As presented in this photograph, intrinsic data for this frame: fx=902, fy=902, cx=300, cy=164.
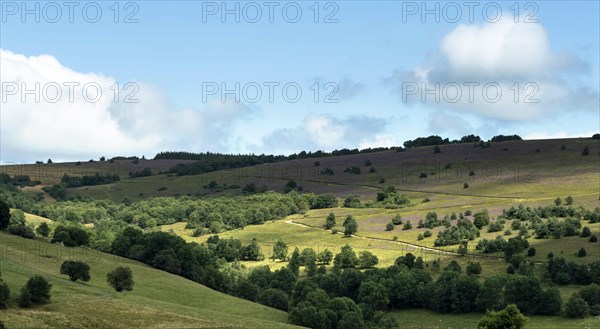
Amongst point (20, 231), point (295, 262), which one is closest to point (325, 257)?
point (295, 262)

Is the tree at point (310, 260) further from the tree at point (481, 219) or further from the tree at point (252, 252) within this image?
the tree at point (481, 219)

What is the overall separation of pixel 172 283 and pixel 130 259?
65.0 ft

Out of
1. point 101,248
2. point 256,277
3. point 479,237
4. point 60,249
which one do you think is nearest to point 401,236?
point 479,237

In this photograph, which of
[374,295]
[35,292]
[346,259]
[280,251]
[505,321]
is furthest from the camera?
[280,251]

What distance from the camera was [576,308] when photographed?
129750mm

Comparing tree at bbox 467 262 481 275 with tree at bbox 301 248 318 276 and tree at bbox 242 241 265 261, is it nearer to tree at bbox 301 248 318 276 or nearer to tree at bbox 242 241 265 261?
tree at bbox 301 248 318 276

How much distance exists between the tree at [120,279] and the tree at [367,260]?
58.7 m

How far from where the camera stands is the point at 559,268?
148000 millimetres

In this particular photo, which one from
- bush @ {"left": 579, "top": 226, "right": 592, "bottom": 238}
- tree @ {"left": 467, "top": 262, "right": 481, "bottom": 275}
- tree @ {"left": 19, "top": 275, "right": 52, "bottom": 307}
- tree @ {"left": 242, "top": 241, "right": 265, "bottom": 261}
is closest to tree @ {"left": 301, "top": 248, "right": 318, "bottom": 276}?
tree @ {"left": 242, "top": 241, "right": 265, "bottom": 261}

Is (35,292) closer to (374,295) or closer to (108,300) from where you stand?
(108,300)

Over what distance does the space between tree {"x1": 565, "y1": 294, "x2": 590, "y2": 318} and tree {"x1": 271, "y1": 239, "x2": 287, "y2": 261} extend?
65633 mm

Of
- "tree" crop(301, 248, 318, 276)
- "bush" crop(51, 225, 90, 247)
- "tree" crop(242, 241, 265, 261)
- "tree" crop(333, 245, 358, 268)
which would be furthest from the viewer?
"tree" crop(242, 241, 265, 261)

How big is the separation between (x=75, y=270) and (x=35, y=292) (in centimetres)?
2014

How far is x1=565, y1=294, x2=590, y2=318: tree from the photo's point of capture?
130m
